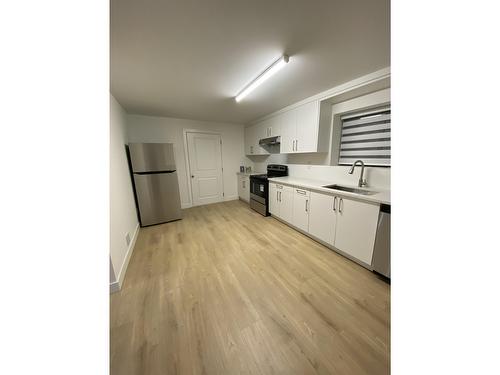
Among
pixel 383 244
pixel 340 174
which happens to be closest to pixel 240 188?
pixel 340 174

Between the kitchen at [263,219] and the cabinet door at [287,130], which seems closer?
the kitchen at [263,219]

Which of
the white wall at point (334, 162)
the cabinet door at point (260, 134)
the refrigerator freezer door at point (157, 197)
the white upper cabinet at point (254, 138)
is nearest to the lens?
the white wall at point (334, 162)

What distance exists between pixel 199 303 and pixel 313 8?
8.19ft

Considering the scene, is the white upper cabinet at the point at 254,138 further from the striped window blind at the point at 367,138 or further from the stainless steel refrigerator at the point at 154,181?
the stainless steel refrigerator at the point at 154,181

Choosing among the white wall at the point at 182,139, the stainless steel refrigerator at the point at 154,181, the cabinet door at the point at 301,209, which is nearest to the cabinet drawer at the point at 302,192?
the cabinet door at the point at 301,209

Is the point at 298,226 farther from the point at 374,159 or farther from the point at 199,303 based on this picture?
the point at 199,303

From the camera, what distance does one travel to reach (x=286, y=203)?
117 inches

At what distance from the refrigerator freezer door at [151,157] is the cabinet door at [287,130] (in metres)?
2.24

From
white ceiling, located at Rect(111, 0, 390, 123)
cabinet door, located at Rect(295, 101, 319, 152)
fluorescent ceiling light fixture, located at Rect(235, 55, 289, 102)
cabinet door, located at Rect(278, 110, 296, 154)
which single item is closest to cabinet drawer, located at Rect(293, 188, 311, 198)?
cabinet door, located at Rect(295, 101, 319, 152)

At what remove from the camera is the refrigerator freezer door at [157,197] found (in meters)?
3.03

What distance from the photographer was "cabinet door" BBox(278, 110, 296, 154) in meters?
3.05

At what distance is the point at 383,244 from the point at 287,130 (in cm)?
235
